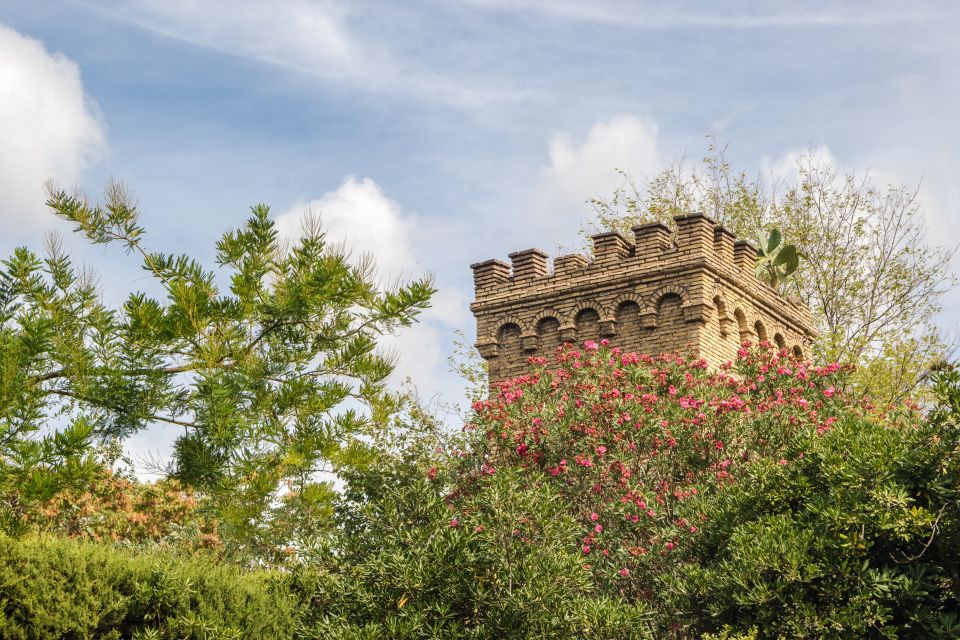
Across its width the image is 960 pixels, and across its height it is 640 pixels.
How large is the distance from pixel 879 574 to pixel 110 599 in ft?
23.7

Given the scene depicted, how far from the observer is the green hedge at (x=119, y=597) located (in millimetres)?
10375

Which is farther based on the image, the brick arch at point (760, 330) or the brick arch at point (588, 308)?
the brick arch at point (760, 330)

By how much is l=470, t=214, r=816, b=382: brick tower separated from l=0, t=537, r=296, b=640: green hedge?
32.4 ft

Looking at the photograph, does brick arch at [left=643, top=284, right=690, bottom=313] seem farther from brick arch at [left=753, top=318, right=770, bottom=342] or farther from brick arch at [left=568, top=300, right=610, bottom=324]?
brick arch at [left=753, top=318, right=770, bottom=342]

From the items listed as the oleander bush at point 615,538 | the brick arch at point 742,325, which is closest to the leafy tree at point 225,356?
the oleander bush at point 615,538

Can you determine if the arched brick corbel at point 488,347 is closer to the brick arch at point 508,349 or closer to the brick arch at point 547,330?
the brick arch at point 508,349

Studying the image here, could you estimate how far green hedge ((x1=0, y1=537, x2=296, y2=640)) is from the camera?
10.4 meters

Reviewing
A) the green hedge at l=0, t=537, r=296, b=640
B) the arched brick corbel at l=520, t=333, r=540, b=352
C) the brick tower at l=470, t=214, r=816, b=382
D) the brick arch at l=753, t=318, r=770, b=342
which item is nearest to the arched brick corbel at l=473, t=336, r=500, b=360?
the brick tower at l=470, t=214, r=816, b=382

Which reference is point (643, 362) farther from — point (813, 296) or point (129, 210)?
point (813, 296)

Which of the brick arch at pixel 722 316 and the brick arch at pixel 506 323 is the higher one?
the brick arch at pixel 506 323

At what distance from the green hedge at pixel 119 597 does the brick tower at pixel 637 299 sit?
987 centimetres

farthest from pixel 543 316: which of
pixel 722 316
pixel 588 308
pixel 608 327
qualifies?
pixel 722 316

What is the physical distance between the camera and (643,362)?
14164 mm

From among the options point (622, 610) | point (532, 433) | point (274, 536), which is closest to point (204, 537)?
point (274, 536)
